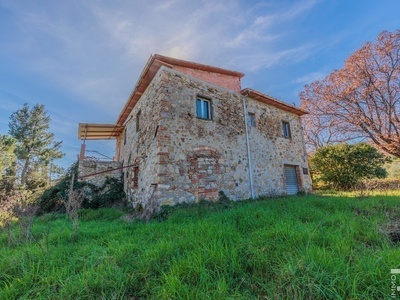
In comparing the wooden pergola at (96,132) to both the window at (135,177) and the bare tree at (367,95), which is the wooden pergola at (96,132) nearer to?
the window at (135,177)

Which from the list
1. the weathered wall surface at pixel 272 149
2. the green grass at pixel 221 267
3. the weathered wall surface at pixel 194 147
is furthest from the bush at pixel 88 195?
the weathered wall surface at pixel 272 149

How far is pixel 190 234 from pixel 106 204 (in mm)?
7712

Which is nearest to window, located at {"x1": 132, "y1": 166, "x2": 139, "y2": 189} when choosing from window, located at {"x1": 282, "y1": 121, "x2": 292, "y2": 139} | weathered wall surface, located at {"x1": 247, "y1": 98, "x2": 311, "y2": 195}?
weathered wall surface, located at {"x1": 247, "y1": 98, "x2": 311, "y2": 195}

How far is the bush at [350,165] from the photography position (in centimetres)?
1107

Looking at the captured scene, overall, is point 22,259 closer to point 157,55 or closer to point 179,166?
point 179,166

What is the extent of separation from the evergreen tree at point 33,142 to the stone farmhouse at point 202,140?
568 inches

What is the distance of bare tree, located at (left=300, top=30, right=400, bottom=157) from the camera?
12.3 metres

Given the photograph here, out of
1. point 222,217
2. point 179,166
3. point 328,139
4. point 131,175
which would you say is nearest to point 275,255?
point 222,217

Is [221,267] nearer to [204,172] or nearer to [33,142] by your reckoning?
[204,172]

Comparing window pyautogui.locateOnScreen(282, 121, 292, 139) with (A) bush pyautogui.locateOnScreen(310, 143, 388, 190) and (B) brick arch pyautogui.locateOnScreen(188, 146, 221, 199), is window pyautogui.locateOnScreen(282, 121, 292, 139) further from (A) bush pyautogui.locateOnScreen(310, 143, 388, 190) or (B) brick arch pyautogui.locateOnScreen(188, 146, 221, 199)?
(B) brick arch pyautogui.locateOnScreen(188, 146, 221, 199)

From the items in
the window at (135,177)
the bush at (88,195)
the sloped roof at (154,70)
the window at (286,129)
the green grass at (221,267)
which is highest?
the sloped roof at (154,70)

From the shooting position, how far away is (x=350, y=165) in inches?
443

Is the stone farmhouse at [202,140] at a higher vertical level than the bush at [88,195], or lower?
higher

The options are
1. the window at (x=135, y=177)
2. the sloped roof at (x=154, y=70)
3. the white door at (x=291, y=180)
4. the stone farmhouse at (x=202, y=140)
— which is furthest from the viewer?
the white door at (x=291, y=180)
